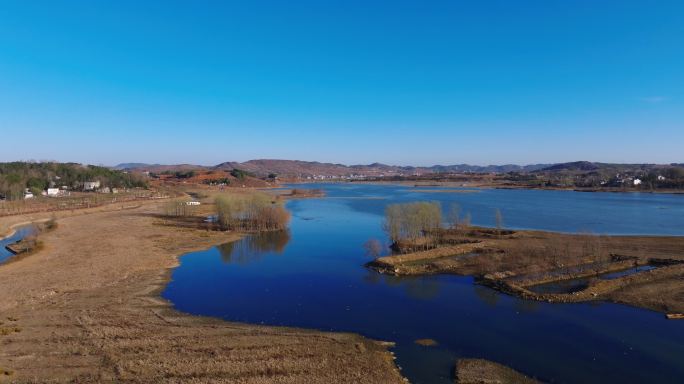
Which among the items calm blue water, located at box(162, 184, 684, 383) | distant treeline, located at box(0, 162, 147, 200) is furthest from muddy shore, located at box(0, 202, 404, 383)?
distant treeline, located at box(0, 162, 147, 200)

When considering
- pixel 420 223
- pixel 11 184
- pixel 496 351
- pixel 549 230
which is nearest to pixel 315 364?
pixel 496 351

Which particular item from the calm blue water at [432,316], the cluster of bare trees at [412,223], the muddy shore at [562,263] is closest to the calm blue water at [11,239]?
the calm blue water at [432,316]

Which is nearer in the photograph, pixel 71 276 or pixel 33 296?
pixel 33 296

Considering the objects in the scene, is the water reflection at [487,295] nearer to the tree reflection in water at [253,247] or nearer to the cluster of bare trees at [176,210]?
the tree reflection in water at [253,247]

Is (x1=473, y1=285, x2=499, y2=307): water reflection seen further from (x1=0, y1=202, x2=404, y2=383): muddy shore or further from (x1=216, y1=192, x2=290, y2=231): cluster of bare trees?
(x1=216, y1=192, x2=290, y2=231): cluster of bare trees

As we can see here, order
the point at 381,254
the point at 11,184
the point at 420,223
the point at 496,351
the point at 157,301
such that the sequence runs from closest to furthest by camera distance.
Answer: the point at 496,351, the point at 157,301, the point at 381,254, the point at 420,223, the point at 11,184

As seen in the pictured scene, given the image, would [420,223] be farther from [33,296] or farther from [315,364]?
[33,296]
